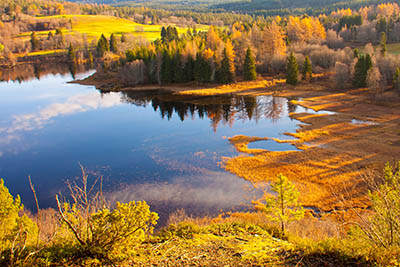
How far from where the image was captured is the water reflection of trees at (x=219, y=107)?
160 feet

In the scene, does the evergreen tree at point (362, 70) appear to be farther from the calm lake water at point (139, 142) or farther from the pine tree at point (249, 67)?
the pine tree at point (249, 67)

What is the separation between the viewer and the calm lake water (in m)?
A: 28.0

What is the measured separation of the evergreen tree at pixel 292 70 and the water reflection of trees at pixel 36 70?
207 feet

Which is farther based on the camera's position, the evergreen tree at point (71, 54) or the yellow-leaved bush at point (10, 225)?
the evergreen tree at point (71, 54)

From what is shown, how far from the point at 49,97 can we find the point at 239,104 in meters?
40.2

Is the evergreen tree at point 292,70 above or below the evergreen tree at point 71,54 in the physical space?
below

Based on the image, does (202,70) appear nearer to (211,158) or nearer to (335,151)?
(211,158)

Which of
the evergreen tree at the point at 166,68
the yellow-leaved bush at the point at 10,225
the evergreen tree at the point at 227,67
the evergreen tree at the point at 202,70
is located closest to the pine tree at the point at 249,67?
the evergreen tree at the point at 227,67

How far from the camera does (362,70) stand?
5559cm

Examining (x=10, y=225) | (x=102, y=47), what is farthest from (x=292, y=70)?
(x=102, y=47)

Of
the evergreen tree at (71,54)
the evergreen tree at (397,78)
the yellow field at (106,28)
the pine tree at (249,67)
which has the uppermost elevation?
the yellow field at (106,28)

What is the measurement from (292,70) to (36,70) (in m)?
84.1

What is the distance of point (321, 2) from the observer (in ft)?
624

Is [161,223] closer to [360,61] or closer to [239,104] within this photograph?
[239,104]
